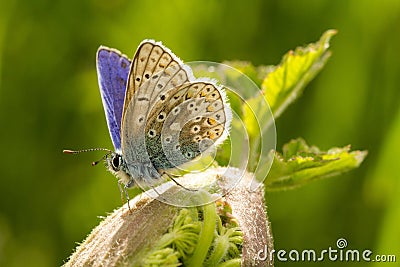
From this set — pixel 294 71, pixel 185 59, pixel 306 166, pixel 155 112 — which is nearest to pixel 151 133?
pixel 155 112

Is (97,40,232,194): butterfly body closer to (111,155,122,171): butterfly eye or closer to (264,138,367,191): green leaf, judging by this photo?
(111,155,122,171): butterfly eye

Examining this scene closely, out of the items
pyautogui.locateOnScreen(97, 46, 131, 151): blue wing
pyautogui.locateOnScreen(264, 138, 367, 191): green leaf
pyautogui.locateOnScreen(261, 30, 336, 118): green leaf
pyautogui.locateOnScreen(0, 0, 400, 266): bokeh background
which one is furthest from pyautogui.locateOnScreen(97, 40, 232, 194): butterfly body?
pyautogui.locateOnScreen(0, 0, 400, 266): bokeh background

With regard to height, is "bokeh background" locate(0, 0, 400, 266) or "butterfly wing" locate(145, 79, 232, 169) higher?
"bokeh background" locate(0, 0, 400, 266)

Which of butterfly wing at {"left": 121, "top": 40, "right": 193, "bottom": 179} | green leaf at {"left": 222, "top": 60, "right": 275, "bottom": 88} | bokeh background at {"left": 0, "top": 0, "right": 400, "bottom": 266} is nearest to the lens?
butterfly wing at {"left": 121, "top": 40, "right": 193, "bottom": 179}

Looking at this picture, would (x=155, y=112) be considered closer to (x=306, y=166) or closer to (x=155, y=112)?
(x=155, y=112)

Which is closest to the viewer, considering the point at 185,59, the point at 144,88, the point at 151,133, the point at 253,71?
the point at 144,88

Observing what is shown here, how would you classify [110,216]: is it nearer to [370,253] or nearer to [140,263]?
[140,263]

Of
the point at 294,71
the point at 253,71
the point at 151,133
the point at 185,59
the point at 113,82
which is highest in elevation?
the point at 185,59

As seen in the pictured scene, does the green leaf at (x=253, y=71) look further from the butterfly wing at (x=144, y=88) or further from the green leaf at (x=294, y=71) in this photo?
the butterfly wing at (x=144, y=88)
